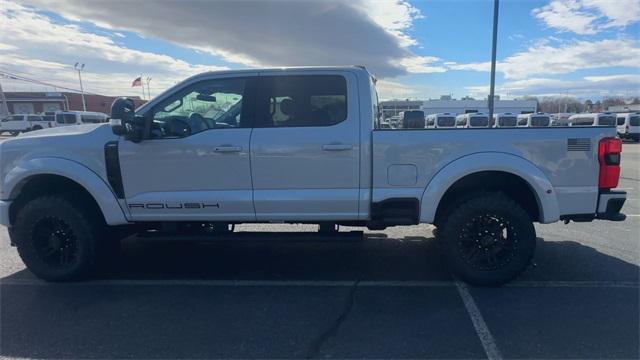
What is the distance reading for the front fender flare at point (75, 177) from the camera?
391 cm

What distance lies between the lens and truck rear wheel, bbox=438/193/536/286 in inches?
150

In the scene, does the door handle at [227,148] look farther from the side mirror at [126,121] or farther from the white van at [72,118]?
the white van at [72,118]

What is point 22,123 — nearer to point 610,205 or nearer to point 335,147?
point 335,147

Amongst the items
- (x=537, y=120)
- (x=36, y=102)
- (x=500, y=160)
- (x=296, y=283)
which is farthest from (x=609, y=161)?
(x=36, y=102)

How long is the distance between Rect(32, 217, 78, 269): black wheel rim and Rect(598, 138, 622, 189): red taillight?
17.0 ft

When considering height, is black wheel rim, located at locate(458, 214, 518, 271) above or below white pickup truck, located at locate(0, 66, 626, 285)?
below

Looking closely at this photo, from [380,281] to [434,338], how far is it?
1.10m

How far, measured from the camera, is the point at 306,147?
149 inches

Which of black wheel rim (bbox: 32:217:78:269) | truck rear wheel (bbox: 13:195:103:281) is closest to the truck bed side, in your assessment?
truck rear wheel (bbox: 13:195:103:281)

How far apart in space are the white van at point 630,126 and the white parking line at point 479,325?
106 ft

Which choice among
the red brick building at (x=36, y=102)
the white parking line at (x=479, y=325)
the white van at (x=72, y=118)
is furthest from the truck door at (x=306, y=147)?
the red brick building at (x=36, y=102)

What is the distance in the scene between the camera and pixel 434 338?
10.00 feet

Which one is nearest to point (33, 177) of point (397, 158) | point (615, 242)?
point (397, 158)

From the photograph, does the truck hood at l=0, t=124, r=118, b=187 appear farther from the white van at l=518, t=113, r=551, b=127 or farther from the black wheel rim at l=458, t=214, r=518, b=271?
the white van at l=518, t=113, r=551, b=127
